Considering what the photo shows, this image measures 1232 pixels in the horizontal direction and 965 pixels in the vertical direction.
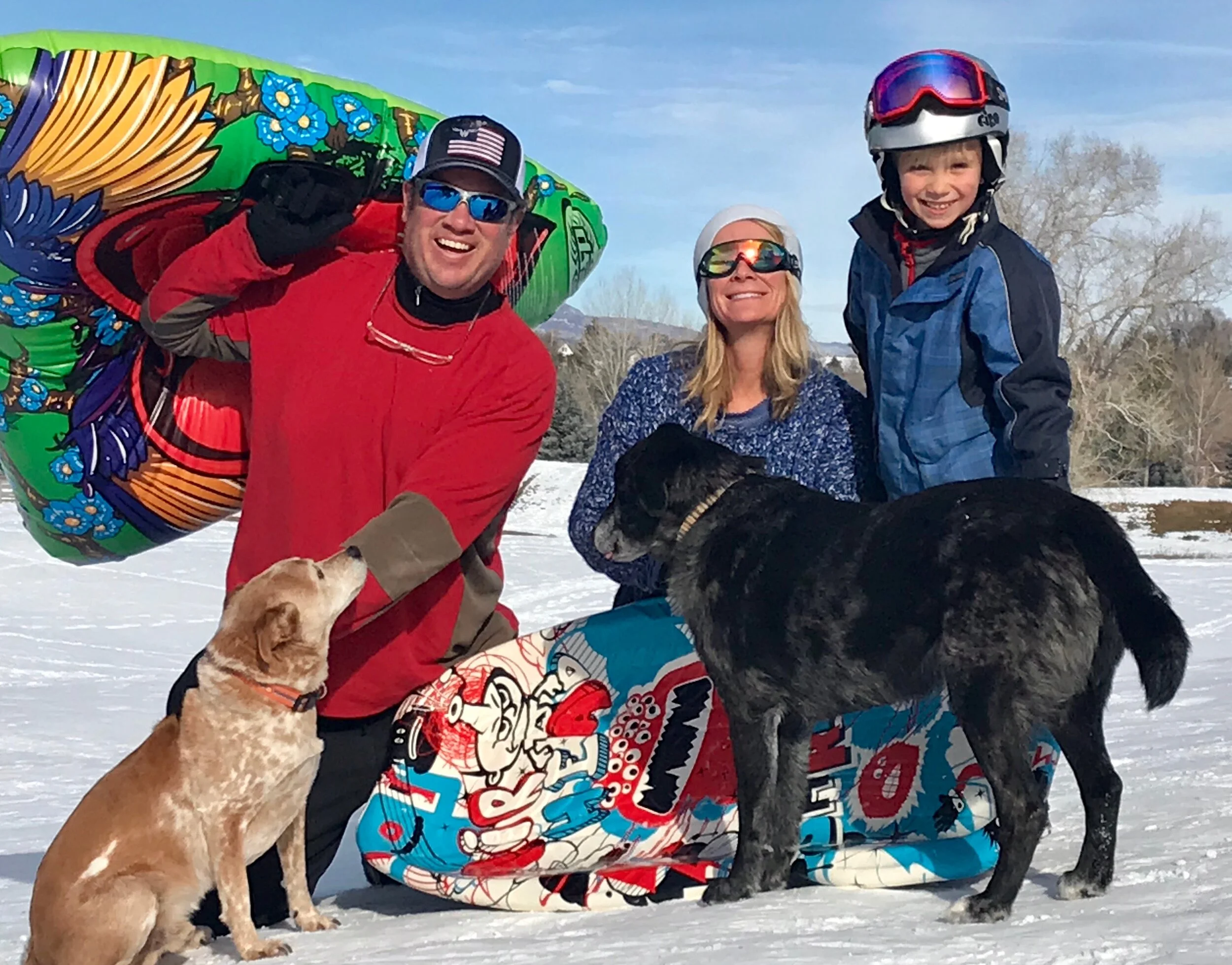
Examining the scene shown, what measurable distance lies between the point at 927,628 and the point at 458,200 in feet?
5.75

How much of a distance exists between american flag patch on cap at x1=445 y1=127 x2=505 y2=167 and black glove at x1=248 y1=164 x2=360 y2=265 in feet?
1.22

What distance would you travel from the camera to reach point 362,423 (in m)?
3.41

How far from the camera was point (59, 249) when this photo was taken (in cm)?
359

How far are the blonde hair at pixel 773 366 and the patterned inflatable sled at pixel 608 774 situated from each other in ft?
2.40

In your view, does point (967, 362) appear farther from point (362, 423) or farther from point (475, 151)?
point (362, 423)

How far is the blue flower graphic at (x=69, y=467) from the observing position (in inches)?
163

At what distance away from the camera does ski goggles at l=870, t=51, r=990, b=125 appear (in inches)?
130

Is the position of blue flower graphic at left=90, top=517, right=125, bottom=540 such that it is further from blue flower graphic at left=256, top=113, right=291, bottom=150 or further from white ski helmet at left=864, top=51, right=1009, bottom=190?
white ski helmet at left=864, top=51, right=1009, bottom=190

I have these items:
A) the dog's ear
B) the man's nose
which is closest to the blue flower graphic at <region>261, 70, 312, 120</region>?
the man's nose

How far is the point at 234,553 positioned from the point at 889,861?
2049mm

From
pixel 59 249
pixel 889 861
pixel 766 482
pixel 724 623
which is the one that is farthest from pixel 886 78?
pixel 59 249

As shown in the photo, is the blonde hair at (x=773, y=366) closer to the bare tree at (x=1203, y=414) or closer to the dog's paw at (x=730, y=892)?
the dog's paw at (x=730, y=892)

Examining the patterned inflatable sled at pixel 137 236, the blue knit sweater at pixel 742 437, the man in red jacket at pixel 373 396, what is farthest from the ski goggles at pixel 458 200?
the blue knit sweater at pixel 742 437

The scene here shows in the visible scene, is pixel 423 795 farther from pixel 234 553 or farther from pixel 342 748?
pixel 234 553
